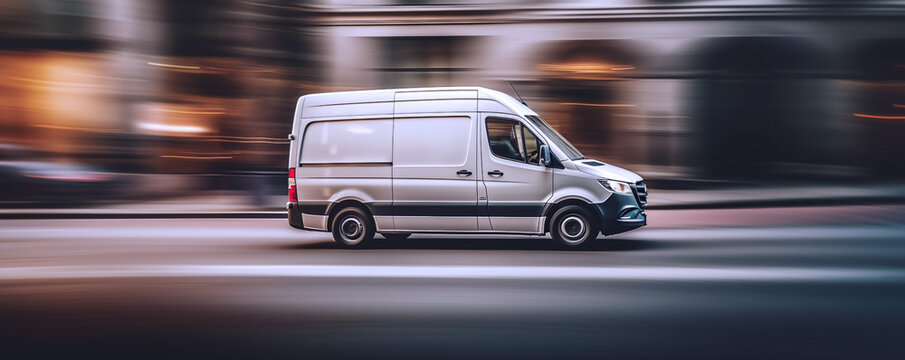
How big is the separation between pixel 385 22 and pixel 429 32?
116cm

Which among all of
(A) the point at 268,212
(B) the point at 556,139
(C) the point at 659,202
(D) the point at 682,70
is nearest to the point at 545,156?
(B) the point at 556,139

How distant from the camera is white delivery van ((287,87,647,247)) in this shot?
8.96 meters

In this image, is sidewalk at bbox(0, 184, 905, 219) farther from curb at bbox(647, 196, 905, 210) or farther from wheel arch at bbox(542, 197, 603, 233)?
wheel arch at bbox(542, 197, 603, 233)

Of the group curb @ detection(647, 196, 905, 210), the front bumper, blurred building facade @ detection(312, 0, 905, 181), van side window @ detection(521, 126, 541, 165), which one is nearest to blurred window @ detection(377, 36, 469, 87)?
blurred building facade @ detection(312, 0, 905, 181)

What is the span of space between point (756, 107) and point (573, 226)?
11405mm

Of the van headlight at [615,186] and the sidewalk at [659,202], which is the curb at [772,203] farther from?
the van headlight at [615,186]

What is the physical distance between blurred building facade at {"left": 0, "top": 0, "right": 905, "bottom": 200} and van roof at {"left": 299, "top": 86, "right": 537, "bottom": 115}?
7.56 m

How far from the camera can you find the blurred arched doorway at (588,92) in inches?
737

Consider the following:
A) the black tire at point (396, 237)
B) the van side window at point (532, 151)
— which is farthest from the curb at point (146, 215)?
the van side window at point (532, 151)

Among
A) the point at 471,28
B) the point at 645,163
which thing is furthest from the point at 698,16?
the point at 471,28

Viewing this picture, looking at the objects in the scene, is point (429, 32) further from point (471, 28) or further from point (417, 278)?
point (417, 278)

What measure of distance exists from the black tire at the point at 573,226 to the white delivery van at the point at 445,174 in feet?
0.04

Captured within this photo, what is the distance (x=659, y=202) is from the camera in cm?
1619

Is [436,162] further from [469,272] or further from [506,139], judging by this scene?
[469,272]
